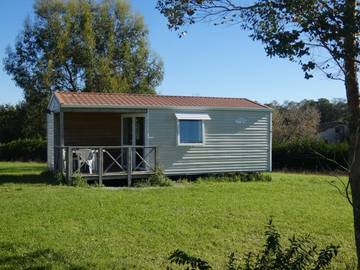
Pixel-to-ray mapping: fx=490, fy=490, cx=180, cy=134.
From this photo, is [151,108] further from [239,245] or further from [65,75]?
[65,75]

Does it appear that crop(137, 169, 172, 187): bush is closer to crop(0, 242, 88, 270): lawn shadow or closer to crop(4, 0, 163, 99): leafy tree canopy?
crop(0, 242, 88, 270): lawn shadow

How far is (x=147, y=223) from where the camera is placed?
9078 mm

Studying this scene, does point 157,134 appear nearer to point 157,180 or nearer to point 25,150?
point 157,180

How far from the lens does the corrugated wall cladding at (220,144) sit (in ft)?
55.8

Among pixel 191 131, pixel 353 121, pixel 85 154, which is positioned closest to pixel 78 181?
pixel 85 154

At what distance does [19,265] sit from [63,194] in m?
6.36

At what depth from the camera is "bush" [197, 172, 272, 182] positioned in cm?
1755

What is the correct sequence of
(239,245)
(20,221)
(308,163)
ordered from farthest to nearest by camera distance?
(308,163), (20,221), (239,245)

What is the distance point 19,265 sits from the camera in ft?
20.3

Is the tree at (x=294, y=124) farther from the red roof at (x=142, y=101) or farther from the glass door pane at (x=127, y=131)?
the glass door pane at (x=127, y=131)

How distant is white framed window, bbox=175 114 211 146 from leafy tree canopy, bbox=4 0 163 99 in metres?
14.7

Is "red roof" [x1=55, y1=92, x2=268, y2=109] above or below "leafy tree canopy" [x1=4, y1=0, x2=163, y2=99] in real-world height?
below

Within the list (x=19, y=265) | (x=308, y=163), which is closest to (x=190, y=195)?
(x=19, y=265)

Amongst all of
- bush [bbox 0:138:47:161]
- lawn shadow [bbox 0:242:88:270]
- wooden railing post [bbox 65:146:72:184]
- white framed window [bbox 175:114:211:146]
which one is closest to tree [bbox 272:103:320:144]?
bush [bbox 0:138:47:161]
